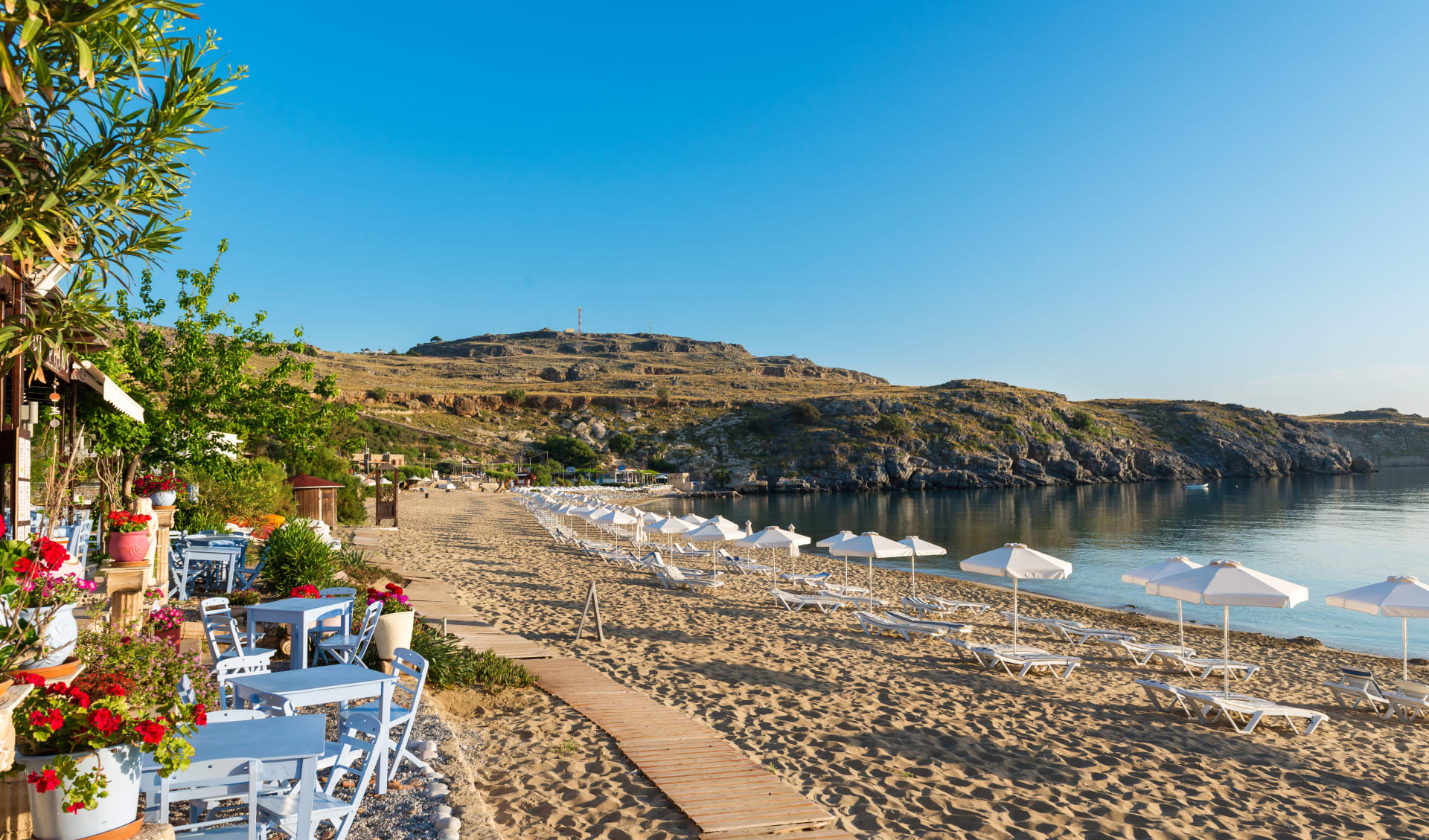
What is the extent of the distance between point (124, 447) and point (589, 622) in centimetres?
651

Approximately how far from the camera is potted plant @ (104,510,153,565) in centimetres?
616

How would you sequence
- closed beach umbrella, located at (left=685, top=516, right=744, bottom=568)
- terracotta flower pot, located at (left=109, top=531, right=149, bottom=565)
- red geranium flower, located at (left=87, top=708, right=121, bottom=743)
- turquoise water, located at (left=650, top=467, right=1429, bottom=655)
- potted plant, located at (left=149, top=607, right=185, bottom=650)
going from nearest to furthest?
1. red geranium flower, located at (left=87, top=708, right=121, bottom=743)
2. potted plant, located at (left=149, top=607, right=185, bottom=650)
3. terracotta flower pot, located at (left=109, top=531, right=149, bottom=565)
4. closed beach umbrella, located at (left=685, top=516, right=744, bottom=568)
5. turquoise water, located at (left=650, top=467, right=1429, bottom=655)

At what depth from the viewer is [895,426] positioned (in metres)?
83.0

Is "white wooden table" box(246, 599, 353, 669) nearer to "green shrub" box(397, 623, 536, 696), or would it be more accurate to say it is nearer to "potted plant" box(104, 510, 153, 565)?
"green shrub" box(397, 623, 536, 696)

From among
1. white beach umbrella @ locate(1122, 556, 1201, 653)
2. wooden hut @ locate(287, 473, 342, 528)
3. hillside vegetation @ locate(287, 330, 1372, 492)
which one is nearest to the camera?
white beach umbrella @ locate(1122, 556, 1201, 653)

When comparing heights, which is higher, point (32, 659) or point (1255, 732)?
point (32, 659)

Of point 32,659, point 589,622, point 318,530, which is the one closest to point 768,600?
point 589,622

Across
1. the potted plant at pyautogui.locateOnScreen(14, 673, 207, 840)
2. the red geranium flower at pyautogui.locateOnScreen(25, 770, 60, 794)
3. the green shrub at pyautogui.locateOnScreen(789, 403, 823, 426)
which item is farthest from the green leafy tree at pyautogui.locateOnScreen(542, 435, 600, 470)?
the red geranium flower at pyautogui.locateOnScreen(25, 770, 60, 794)

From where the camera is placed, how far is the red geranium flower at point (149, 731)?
8.14 feet

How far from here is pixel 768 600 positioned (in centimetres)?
1552

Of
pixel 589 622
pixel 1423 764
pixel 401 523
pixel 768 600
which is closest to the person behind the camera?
pixel 1423 764

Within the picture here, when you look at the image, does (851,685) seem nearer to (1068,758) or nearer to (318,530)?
(1068,758)

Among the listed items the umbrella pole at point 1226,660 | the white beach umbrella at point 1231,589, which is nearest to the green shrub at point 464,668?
the umbrella pole at point 1226,660

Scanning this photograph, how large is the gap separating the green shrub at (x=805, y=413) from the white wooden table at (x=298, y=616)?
8149cm
